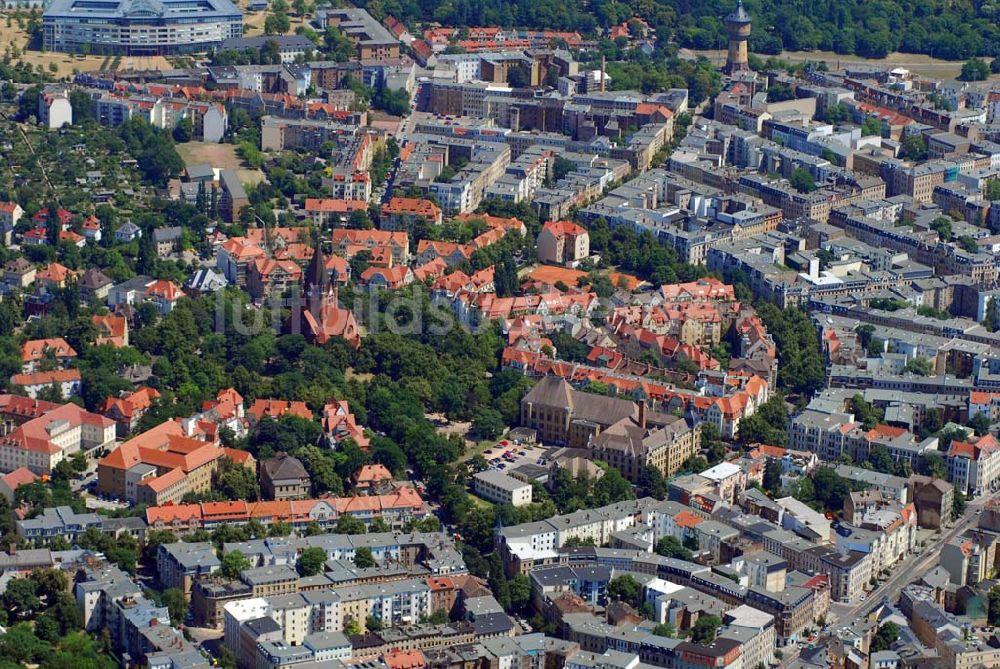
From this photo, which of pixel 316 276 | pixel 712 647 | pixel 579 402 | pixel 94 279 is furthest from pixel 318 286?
pixel 712 647

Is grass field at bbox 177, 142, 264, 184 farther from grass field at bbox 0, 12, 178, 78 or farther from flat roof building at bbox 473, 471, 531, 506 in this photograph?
flat roof building at bbox 473, 471, 531, 506

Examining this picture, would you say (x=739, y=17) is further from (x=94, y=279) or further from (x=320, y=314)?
(x=94, y=279)

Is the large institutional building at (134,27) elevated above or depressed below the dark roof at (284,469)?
above

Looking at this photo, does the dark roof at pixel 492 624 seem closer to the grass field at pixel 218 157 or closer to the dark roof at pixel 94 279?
the dark roof at pixel 94 279

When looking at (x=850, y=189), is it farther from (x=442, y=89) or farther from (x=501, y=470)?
(x=501, y=470)

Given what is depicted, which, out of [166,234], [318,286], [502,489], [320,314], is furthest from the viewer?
[166,234]

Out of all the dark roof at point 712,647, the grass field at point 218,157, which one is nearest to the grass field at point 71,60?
the grass field at point 218,157

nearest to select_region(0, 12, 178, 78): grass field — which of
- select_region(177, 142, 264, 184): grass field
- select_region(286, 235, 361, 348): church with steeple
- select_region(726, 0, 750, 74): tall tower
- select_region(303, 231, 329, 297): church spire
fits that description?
select_region(177, 142, 264, 184): grass field
